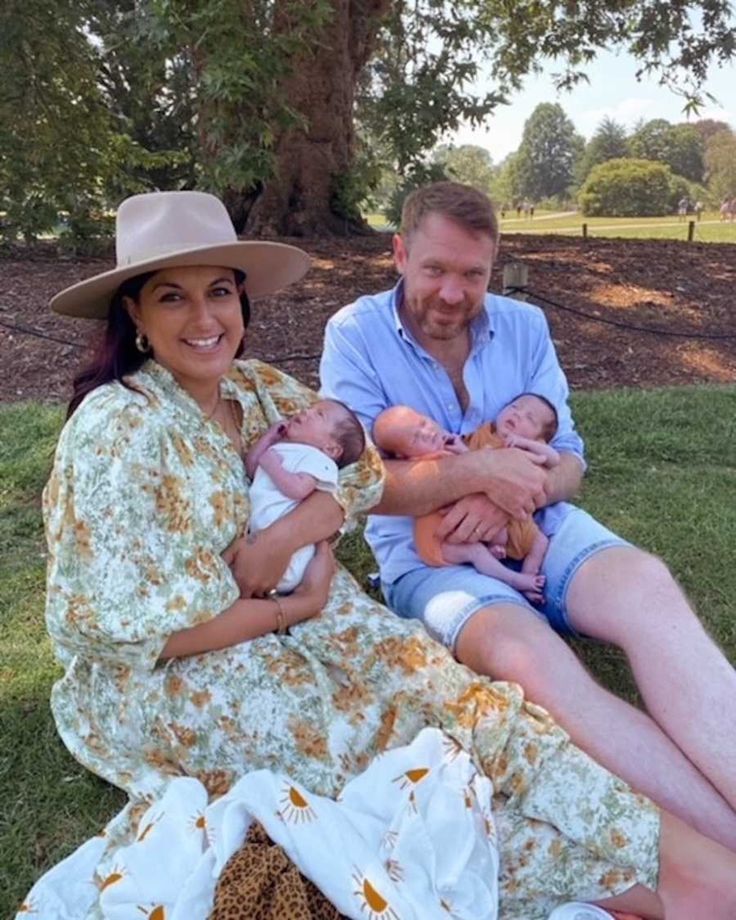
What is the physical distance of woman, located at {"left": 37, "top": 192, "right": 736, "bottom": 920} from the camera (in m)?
1.87

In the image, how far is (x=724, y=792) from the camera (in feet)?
6.44

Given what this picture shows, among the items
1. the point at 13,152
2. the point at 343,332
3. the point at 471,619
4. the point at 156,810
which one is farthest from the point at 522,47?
the point at 156,810

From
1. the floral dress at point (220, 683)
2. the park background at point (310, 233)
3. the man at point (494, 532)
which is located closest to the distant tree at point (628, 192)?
the park background at point (310, 233)

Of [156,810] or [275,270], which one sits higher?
[275,270]

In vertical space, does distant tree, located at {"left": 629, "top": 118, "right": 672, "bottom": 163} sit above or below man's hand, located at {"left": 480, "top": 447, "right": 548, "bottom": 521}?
above

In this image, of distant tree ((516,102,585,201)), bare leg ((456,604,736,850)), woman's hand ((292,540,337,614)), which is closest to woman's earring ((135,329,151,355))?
woman's hand ((292,540,337,614))

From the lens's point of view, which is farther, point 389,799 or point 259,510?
point 259,510

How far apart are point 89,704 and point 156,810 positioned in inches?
15.4

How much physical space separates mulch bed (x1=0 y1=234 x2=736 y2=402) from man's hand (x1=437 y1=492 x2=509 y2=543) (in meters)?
3.88

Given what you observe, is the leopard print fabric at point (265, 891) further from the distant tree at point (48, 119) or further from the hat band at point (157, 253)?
the distant tree at point (48, 119)

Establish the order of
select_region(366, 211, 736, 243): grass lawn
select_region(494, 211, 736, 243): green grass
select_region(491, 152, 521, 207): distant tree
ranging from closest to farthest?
select_region(366, 211, 736, 243): grass lawn, select_region(494, 211, 736, 243): green grass, select_region(491, 152, 521, 207): distant tree

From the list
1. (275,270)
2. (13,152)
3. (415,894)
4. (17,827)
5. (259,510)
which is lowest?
(17,827)

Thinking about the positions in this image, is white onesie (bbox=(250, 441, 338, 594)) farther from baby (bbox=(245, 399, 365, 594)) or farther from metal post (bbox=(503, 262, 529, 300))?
metal post (bbox=(503, 262, 529, 300))

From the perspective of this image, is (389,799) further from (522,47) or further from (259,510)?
(522,47)
